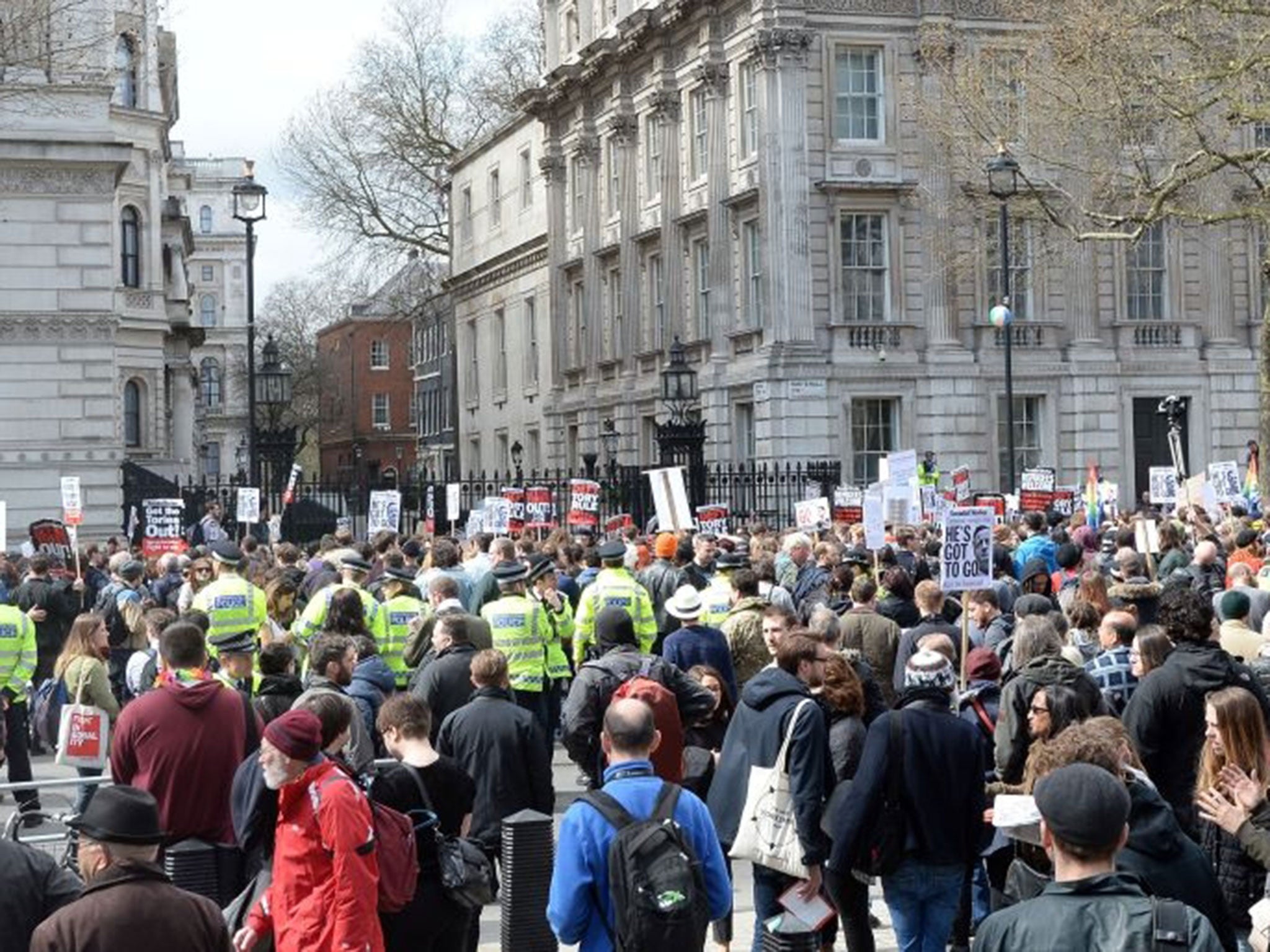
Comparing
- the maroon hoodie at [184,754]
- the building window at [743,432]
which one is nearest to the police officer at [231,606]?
the maroon hoodie at [184,754]

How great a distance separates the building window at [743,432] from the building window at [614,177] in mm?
9387

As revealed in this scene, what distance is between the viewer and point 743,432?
4778 centimetres

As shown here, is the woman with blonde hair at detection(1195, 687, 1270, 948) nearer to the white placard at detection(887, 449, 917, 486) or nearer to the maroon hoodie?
the maroon hoodie

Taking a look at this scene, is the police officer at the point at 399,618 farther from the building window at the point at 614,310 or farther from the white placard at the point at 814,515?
the building window at the point at 614,310

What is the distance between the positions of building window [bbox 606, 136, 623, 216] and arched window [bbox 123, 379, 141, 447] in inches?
→ 627

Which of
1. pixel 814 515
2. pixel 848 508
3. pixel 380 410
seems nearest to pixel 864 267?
pixel 848 508

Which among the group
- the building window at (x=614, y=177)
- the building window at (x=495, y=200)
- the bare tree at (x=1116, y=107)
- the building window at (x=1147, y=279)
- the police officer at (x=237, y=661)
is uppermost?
the building window at (x=495, y=200)

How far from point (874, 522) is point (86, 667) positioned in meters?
9.78

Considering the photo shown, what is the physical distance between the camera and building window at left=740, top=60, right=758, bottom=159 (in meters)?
46.0

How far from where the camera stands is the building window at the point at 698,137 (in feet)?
163

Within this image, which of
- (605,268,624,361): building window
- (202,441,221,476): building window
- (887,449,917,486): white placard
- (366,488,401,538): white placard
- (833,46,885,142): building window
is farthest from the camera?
(202,441,221,476): building window

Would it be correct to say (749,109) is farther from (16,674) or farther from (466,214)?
(16,674)

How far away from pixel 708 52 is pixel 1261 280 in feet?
43.9

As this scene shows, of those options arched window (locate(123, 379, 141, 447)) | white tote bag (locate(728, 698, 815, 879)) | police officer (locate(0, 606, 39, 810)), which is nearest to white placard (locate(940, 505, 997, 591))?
white tote bag (locate(728, 698, 815, 879))
